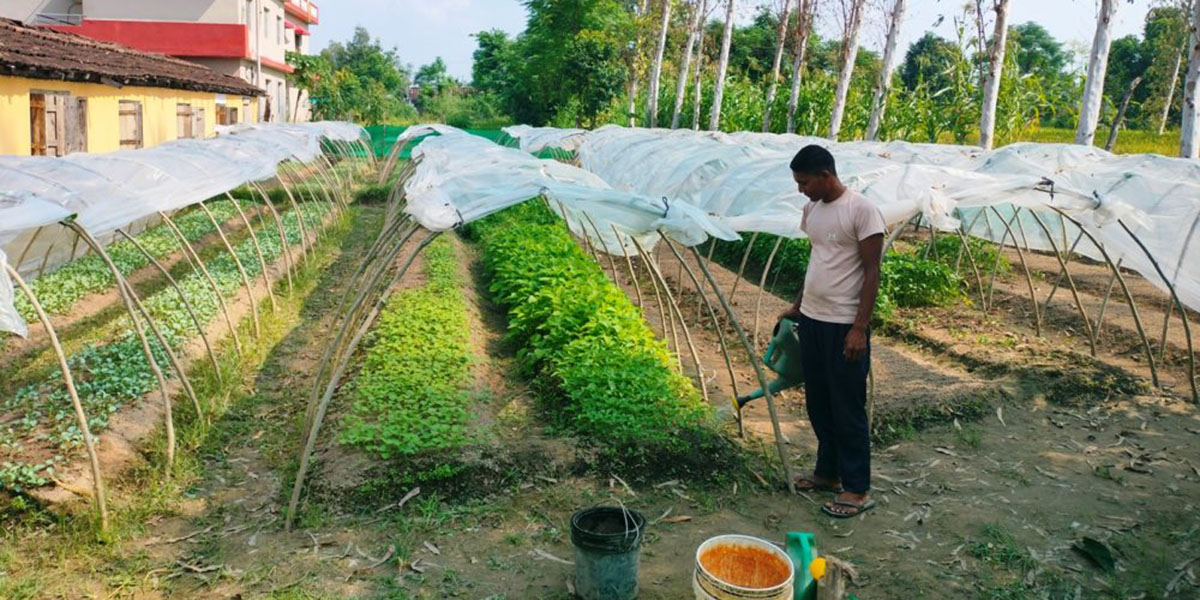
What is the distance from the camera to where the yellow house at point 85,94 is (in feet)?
44.5

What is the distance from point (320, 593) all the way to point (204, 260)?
10.3 meters

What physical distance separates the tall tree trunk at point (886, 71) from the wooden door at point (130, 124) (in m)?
15.9

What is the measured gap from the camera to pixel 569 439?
251 inches

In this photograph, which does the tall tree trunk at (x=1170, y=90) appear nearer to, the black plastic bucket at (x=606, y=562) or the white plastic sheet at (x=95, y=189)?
the white plastic sheet at (x=95, y=189)

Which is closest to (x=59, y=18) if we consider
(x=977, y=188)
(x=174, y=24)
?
(x=174, y=24)

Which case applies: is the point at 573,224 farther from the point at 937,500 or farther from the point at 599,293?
the point at 937,500

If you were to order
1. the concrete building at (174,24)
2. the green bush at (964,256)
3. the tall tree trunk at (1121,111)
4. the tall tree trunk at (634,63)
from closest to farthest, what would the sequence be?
the green bush at (964,256) < the tall tree trunk at (1121,111) < the concrete building at (174,24) < the tall tree trunk at (634,63)

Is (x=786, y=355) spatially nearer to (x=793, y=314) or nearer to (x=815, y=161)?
(x=793, y=314)

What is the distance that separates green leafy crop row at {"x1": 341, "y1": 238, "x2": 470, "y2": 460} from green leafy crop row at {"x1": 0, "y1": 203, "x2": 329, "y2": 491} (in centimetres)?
179

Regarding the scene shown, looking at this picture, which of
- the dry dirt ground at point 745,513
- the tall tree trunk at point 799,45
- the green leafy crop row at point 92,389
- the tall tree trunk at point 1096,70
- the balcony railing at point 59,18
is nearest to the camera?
the dry dirt ground at point 745,513

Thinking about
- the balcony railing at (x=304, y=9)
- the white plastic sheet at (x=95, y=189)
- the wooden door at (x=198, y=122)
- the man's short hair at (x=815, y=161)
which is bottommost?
the white plastic sheet at (x=95, y=189)

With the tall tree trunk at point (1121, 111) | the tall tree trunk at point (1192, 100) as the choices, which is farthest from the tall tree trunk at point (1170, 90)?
the tall tree trunk at point (1192, 100)

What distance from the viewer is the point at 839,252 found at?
513 centimetres

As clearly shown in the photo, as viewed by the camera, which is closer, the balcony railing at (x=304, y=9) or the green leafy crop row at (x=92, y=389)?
the green leafy crop row at (x=92, y=389)
